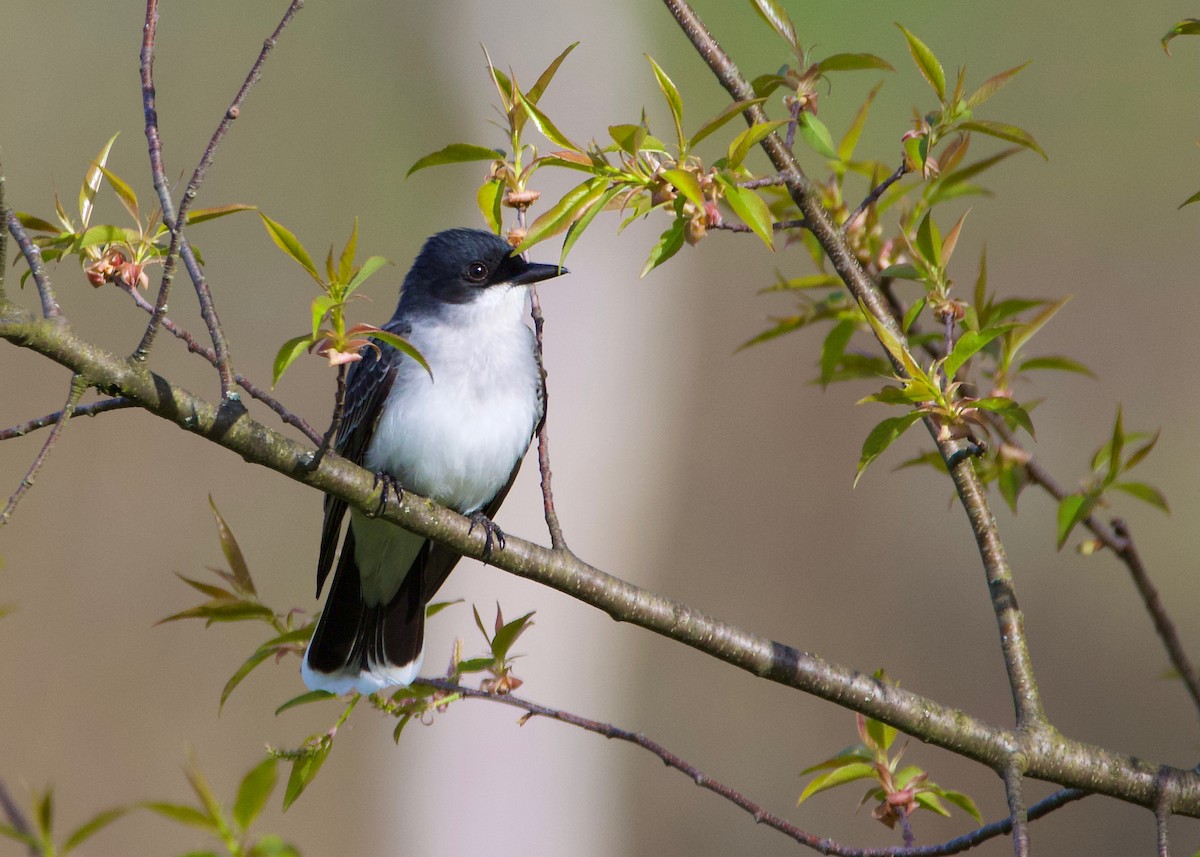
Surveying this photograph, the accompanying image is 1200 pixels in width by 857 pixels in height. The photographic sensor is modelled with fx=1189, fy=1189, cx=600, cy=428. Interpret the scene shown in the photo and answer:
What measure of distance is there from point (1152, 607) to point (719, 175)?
4.78 ft

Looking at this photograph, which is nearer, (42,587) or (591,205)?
(591,205)

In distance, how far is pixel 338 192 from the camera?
10.9 metres

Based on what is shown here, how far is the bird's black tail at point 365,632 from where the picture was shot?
402 centimetres

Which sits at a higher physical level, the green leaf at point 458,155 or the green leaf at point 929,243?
the green leaf at point 929,243

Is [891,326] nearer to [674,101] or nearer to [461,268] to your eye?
[674,101]

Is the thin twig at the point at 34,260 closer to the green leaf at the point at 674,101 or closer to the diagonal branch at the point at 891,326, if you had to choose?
the green leaf at the point at 674,101

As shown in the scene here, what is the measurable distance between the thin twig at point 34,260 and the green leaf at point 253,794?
0.83 metres

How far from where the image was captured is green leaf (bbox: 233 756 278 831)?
2023 millimetres

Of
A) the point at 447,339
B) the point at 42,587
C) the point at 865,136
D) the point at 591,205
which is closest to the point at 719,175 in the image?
the point at 591,205

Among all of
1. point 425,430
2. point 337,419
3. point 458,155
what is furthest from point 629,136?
point 425,430

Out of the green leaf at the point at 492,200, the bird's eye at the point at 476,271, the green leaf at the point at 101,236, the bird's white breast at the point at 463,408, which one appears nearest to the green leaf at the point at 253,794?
the green leaf at the point at 101,236

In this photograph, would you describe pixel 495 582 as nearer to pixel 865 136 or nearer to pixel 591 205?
pixel 865 136

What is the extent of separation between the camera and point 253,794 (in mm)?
2031

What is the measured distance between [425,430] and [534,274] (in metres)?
0.58
